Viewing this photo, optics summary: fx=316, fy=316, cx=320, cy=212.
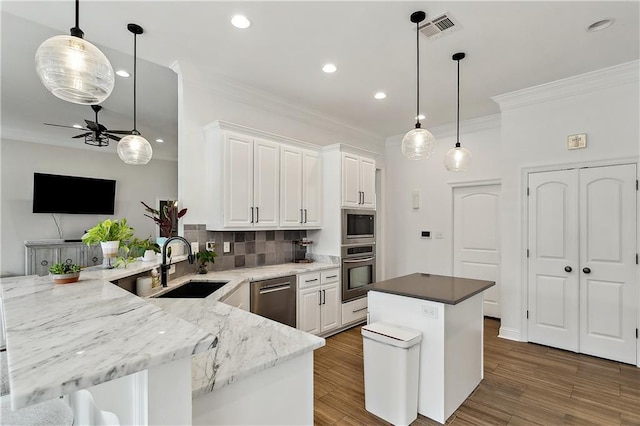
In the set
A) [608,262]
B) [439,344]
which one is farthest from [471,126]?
[439,344]

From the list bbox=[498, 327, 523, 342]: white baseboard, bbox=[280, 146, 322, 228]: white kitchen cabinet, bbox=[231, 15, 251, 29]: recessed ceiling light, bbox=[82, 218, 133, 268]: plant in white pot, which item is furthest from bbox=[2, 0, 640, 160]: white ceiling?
bbox=[498, 327, 523, 342]: white baseboard

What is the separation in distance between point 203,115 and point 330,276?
8.01ft

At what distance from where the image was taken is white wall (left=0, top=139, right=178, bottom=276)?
560 centimetres

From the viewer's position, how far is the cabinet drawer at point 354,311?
4.27m

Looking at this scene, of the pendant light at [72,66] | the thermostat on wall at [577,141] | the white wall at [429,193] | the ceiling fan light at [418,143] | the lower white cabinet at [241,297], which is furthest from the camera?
the white wall at [429,193]

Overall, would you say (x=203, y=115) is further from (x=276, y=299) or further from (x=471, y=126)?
(x=471, y=126)

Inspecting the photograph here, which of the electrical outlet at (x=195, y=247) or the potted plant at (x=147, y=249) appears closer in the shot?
the potted plant at (x=147, y=249)

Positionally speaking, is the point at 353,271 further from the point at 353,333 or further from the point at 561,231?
the point at 561,231

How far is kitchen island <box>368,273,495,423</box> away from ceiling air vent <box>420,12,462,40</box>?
85.1 inches

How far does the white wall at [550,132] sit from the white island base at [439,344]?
164 centimetres

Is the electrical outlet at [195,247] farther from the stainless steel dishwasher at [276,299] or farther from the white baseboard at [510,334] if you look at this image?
the white baseboard at [510,334]

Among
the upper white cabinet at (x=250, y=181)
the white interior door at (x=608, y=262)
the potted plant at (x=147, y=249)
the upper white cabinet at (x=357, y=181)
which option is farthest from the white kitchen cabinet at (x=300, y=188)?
the white interior door at (x=608, y=262)

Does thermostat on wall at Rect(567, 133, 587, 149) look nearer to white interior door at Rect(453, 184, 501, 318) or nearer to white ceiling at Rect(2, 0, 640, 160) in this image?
white ceiling at Rect(2, 0, 640, 160)

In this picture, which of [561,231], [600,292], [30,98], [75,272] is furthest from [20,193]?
[600,292]
